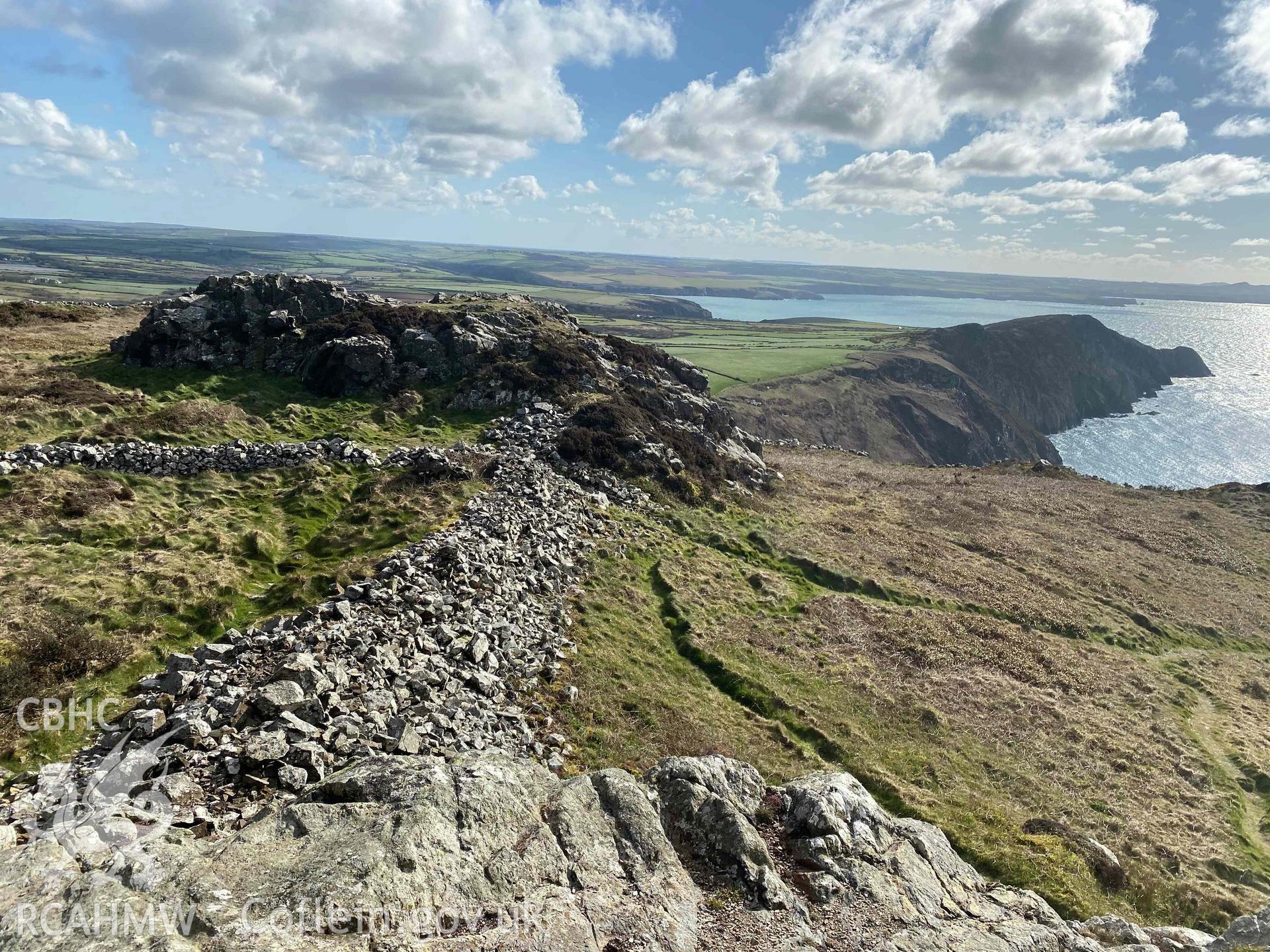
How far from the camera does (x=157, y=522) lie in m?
23.5

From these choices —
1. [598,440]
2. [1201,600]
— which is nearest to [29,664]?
[598,440]

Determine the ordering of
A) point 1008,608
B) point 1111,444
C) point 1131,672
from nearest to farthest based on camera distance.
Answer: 1. point 1131,672
2. point 1008,608
3. point 1111,444

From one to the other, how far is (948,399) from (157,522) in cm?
15682

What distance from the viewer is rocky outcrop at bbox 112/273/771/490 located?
135 ft

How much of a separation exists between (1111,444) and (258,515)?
18696cm

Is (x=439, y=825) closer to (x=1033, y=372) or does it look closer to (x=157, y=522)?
(x=157, y=522)

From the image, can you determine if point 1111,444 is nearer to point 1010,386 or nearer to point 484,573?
point 1010,386

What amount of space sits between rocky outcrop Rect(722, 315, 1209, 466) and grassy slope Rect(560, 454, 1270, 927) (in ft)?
184

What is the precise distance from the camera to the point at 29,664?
46.9 feet

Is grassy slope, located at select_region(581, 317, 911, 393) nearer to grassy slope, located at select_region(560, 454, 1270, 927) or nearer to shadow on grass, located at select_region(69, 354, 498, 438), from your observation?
grassy slope, located at select_region(560, 454, 1270, 927)

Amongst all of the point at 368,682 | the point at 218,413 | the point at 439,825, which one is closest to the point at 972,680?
the point at 368,682

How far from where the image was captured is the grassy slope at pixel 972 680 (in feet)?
60.7

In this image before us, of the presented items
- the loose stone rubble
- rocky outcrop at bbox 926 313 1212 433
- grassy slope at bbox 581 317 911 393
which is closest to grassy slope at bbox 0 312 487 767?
the loose stone rubble

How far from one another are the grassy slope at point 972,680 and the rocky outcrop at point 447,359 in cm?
734
